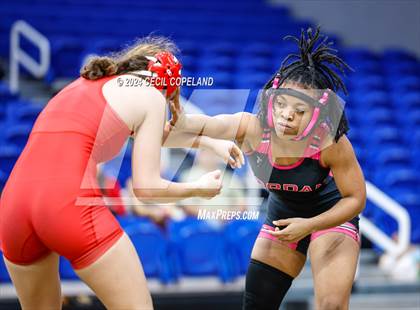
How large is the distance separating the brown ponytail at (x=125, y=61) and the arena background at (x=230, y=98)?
1.33 m

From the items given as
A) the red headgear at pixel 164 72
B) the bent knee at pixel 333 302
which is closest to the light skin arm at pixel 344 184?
the bent knee at pixel 333 302

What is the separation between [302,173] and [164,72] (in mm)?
828

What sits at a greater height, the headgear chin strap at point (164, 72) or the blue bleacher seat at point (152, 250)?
the headgear chin strap at point (164, 72)

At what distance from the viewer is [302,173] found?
12.0 ft

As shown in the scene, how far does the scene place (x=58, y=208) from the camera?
2928 mm

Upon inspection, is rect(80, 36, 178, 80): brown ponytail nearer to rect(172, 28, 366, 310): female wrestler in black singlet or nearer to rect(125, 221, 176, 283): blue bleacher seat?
rect(172, 28, 366, 310): female wrestler in black singlet

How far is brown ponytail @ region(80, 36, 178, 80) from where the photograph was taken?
3156mm

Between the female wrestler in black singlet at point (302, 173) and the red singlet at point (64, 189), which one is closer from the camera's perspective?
the red singlet at point (64, 189)

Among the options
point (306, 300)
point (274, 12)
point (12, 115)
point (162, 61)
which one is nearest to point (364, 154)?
point (306, 300)

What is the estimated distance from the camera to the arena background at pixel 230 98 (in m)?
6.34

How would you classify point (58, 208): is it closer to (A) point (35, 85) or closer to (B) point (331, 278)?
(B) point (331, 278)

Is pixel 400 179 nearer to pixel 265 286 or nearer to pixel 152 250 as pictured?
pixel 152 250

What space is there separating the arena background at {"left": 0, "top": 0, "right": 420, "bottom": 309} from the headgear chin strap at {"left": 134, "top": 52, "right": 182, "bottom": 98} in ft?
4.49

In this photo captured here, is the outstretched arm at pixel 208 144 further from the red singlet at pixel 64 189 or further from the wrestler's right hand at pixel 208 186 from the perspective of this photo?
the red singlet at pixel 64 189
